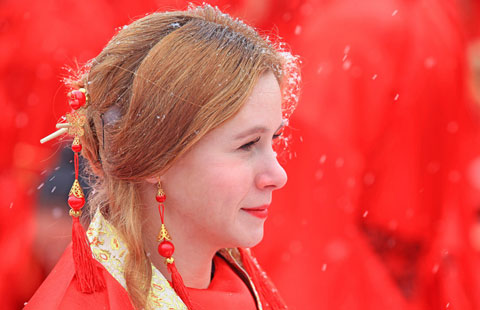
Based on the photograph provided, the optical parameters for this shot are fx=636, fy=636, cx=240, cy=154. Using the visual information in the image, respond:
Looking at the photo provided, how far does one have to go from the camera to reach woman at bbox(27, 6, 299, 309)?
131 centimetres

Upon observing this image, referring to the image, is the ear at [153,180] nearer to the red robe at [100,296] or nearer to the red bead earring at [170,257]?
the red bead earring at [170,257]

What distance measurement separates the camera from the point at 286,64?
155cm

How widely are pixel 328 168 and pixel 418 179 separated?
0.47 meters

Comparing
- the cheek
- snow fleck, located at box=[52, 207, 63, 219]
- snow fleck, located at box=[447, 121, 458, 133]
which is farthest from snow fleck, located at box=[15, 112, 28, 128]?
snow fleck, located at box=[447, 121, 458, 133]

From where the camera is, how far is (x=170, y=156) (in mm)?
1323

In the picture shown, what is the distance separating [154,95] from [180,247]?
0.36 meters

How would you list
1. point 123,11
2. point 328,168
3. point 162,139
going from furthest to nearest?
point 328,168
point 123,11
point 162,139

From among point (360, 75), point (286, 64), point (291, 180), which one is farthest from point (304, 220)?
point (286, 64)

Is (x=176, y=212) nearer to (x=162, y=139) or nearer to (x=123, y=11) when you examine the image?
(x=162, y=139)

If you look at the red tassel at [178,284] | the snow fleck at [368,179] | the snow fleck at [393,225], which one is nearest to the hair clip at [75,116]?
the red tassel at [178,284]

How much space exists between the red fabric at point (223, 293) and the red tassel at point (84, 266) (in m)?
0.23

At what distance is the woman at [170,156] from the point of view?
1.31m

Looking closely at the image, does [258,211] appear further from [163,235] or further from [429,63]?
[429,63]

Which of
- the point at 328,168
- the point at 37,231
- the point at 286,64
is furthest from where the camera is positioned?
the point at 328,168
